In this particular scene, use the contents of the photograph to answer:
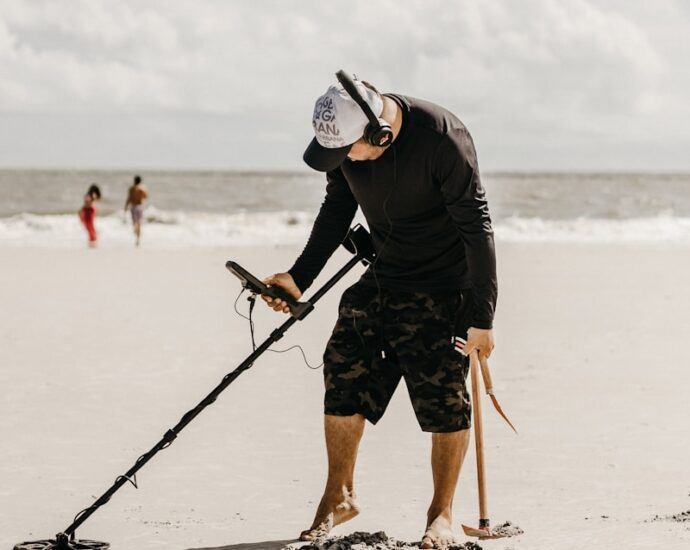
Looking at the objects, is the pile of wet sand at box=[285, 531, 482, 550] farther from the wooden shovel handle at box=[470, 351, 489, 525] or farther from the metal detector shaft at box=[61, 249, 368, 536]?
the metal detector shaft at box=[61, 249, 368, 536]

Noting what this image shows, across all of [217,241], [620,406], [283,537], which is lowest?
[283,537]

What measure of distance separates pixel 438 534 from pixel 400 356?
0.65 meters

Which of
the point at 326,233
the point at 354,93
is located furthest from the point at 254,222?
the point at 354,93

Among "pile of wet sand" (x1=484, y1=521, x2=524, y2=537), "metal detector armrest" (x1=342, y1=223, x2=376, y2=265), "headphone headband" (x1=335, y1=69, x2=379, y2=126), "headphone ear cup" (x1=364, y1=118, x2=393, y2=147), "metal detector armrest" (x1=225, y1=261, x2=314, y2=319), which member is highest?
"headphone headband" (x1=335, y1=69, x2=379, y2=126)

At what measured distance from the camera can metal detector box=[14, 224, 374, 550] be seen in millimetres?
3859

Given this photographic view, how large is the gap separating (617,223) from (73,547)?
31.7 meters

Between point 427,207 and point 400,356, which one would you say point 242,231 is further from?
point 427,207

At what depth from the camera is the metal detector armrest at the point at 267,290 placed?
389 cm

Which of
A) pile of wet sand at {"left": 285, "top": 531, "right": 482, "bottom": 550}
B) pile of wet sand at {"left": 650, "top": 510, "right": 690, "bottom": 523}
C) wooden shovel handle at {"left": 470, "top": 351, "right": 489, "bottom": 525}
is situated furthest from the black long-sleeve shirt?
pile of wet sand at {"left": 650, "top": 510, "right": 690, "bottom": 523}

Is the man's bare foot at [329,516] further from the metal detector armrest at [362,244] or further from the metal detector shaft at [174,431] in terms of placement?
the metal detector armrest at [362,244]

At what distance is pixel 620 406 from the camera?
6.61m

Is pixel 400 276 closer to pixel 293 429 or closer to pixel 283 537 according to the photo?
pixel 283 537

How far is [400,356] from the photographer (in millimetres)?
3939

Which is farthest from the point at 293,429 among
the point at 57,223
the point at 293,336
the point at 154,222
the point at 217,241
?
the point at 154,222
